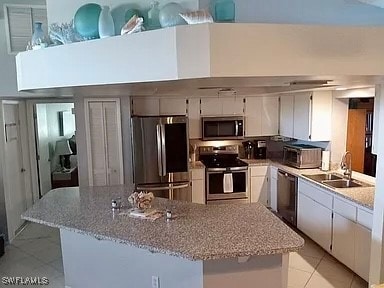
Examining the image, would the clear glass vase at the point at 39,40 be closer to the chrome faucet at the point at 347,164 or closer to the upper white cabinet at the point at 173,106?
the upper white cabinet at the point at 173,106

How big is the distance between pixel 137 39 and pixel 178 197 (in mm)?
3403

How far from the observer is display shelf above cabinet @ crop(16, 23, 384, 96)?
183cm

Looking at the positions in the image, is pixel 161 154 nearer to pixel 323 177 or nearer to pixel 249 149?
pixel 249 149

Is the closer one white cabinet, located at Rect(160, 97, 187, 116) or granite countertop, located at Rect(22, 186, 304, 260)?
granite countertop, located at Rect(22, 186, 304, 260)

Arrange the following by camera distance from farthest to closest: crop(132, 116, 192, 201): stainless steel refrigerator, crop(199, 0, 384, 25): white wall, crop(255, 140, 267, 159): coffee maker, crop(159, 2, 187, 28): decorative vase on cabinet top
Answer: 1. crop(255, 140, 267, 159): coffee maker
2. crop(132, 116, 192, 201): stainless steel refrigerator
3. crop(199, 0, 384, 25): white wall
4. crop(159, 2, 187, 28): decorative vase on cabinet top

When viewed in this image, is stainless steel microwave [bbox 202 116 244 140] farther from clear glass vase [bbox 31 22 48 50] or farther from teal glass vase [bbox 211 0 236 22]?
teal glass vase [bbox 211 0 236 22]

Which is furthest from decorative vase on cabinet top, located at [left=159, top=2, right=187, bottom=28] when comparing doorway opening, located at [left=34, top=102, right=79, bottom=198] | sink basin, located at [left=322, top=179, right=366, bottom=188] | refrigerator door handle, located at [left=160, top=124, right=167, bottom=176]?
doorway opening, located at [left=34, top=102, right=79, bottom=198]

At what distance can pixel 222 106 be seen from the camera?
5.61 meters

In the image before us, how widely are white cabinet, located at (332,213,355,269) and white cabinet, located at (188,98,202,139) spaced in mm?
2538

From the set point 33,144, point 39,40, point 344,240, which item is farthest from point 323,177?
point 33,144

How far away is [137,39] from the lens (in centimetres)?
201

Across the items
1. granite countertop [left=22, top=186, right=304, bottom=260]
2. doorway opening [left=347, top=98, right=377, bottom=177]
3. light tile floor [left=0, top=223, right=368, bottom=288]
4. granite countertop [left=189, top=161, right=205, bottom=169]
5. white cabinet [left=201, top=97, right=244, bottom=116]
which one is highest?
white cabinet [left=201, top=97, right=244, bottom=116]

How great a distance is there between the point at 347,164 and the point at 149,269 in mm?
3085

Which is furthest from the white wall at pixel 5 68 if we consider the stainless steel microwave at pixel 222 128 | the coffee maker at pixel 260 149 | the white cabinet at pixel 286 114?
the coffee maker at pixel 260 149
